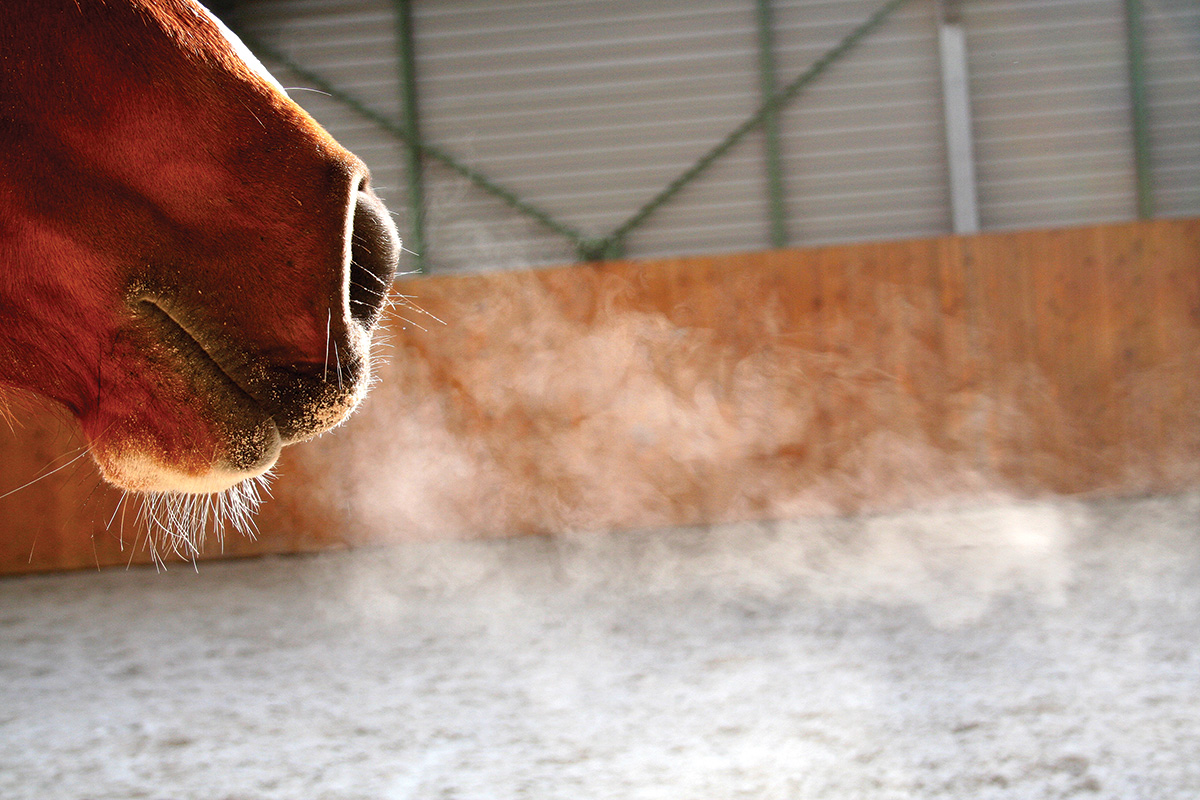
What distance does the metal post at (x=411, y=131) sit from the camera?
19.9 feet

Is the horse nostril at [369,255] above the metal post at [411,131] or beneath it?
beneath

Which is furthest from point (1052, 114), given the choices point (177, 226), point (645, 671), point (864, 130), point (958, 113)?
point (177, 226)

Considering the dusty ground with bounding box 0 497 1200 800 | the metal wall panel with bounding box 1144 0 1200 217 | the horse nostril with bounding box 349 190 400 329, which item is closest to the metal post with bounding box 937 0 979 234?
the metal wall panel with bounding box 1144 0 1200 217

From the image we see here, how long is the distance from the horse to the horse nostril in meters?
0.04

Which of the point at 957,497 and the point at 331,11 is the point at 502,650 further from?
the point at 331,11

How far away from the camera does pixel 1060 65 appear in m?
6.16

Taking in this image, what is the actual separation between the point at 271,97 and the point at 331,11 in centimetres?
610

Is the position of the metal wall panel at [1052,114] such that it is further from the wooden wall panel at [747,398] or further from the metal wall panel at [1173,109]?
the wooden wall panel at [747,398]

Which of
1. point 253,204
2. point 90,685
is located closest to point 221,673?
point 90,685

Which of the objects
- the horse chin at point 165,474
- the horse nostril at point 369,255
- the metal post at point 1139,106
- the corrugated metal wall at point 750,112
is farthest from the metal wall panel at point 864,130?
the horse chin at point 165,474

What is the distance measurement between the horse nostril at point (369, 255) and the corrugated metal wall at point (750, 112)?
5.31 m

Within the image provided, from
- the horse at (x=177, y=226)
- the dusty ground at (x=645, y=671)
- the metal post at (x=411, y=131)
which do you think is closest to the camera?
the horse at (x=177, y=226)

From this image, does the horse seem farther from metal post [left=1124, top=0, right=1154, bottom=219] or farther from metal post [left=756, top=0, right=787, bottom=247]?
metal post [left=1124, top=0, right=1154, bottom=219]

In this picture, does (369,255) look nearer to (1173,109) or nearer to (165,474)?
(165,474)
